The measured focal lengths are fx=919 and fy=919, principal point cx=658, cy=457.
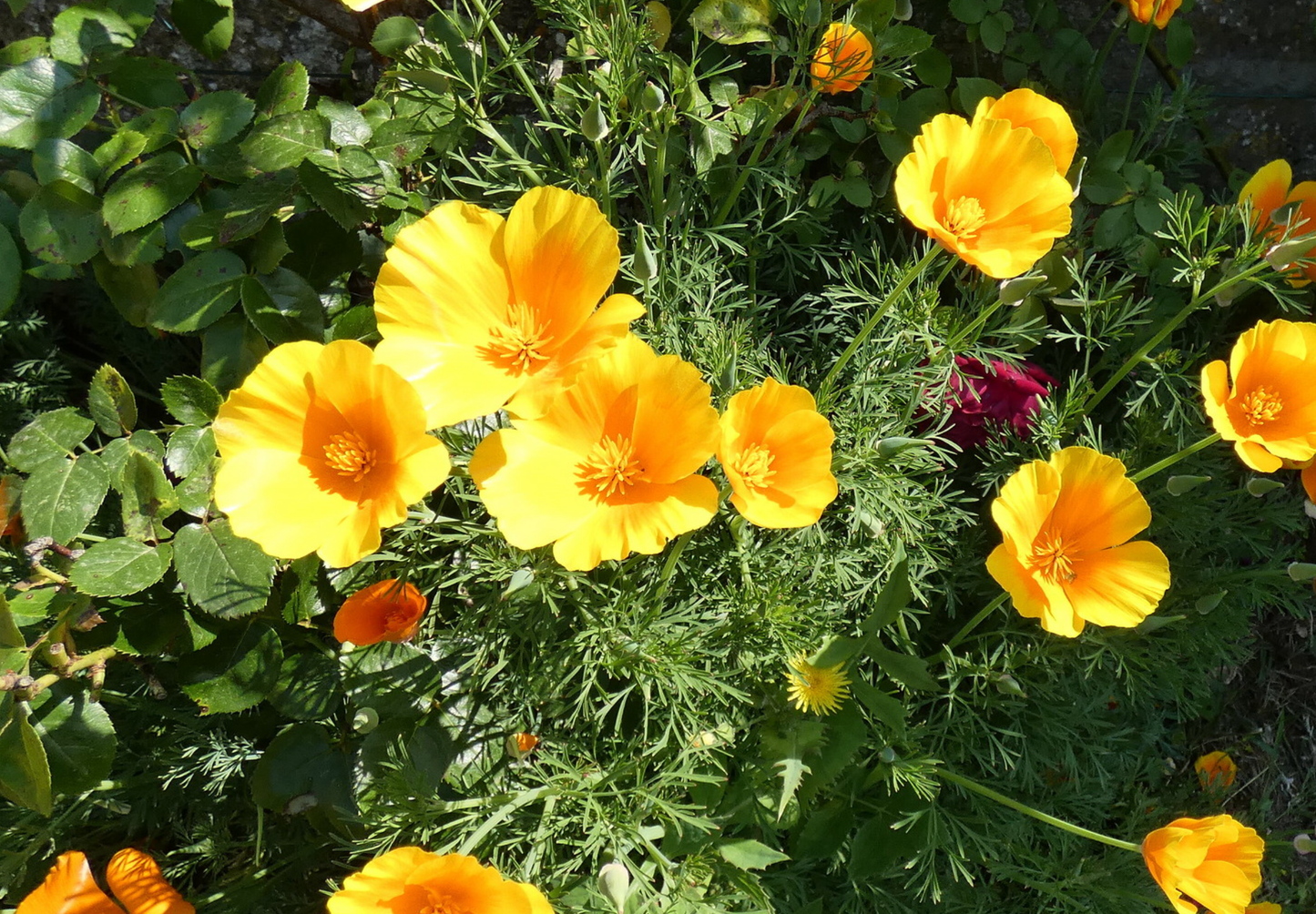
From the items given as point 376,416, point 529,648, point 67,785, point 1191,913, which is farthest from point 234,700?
point 1191,913

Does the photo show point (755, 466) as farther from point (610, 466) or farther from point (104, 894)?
point (104, 894)

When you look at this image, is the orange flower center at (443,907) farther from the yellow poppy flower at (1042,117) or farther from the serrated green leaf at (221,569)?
the yellow poppy flower at (1042,117)

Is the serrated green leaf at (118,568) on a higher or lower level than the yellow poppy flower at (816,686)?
higher

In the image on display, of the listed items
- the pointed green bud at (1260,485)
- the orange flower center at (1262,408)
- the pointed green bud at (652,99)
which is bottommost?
the pointed green bud at (1260,485)

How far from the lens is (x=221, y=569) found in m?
1.17

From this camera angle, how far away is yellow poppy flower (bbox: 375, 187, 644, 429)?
1.01m

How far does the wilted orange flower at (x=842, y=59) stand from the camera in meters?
1.34

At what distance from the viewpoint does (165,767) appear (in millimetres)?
1484

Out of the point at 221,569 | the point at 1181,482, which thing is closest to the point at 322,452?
the point at 221,569

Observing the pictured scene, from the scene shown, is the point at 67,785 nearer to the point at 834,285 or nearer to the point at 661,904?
the point at 661,904

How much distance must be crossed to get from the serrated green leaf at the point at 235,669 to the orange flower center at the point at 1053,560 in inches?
43.6

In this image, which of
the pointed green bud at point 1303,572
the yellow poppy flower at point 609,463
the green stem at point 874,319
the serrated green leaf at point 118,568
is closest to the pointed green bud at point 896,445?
the green stem at point 874,319

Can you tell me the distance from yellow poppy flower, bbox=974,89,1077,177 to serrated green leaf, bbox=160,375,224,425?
1116 mm

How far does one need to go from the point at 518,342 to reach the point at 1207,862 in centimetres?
119
